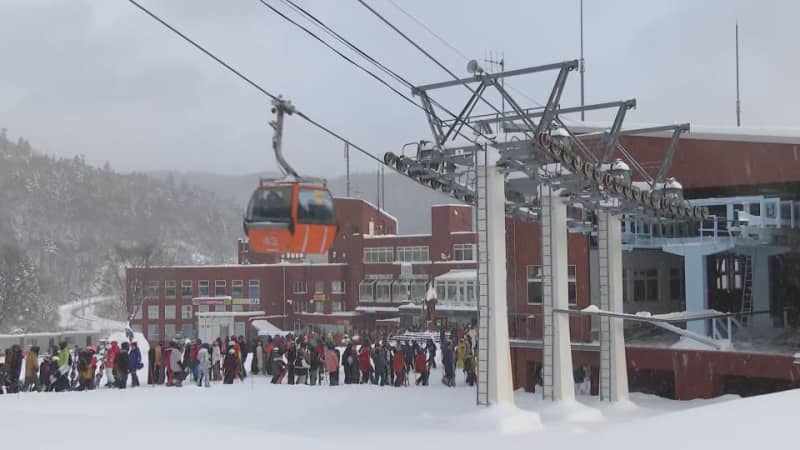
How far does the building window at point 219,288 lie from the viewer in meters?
64.4

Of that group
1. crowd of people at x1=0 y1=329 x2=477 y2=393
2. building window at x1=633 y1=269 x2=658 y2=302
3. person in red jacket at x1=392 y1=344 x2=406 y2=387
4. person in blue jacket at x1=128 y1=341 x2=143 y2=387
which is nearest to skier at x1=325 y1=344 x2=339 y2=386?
crowd of people at x1=0 y1=329 x2=477 y2=393

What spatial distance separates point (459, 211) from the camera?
2478 inches

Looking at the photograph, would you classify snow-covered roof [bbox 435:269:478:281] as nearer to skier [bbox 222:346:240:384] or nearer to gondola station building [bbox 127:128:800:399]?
gondola station building [bbox 127:128:800:399]

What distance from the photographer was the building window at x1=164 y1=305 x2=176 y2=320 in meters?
66.1

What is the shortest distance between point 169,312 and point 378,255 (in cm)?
1734

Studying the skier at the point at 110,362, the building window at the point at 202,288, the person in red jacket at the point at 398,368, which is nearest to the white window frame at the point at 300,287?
the building window at the point at 202,288

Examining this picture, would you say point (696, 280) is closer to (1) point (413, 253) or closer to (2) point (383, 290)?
(1) point (413, 253)

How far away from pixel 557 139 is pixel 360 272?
47821 mm

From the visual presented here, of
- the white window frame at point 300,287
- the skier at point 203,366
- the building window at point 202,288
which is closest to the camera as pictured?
the skier at point 203,366

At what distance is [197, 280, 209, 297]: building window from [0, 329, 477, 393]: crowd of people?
139 feet

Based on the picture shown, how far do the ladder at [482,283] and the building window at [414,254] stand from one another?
1730 inches

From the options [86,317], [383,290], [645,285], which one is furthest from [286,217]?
[86,317]

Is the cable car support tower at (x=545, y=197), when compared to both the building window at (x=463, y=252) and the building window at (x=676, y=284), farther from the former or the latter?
the building window at (x=463, y=252)

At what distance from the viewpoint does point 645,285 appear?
103ft
